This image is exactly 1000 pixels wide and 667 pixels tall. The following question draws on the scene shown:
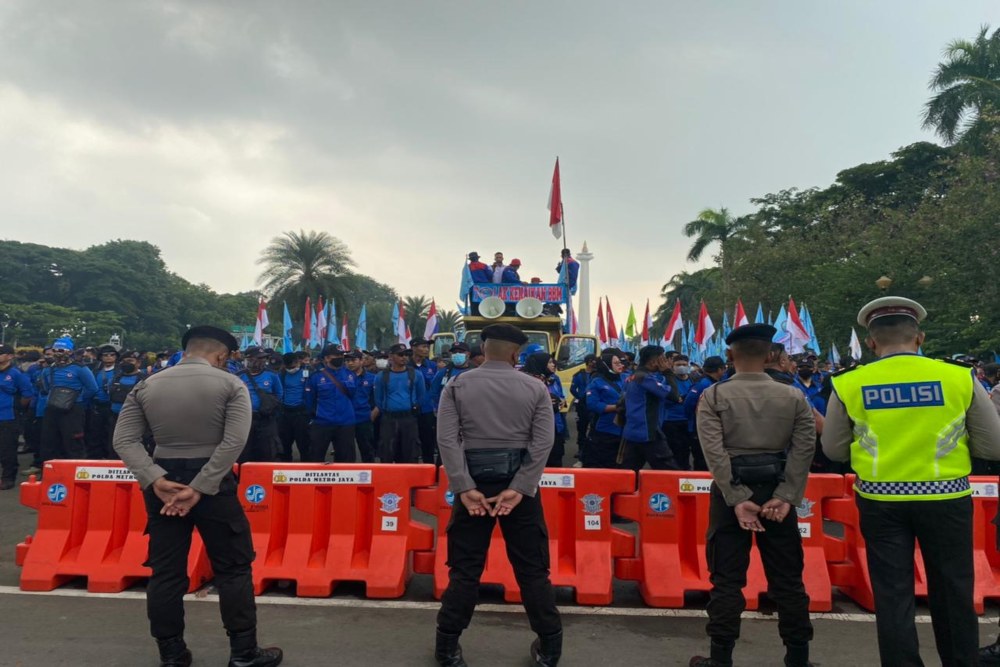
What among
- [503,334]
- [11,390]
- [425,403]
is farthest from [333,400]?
[503,334]

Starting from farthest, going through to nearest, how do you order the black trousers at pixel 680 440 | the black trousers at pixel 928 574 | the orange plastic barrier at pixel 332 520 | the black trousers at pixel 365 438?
1. the black trousers at pixel 365 438
2. the black trousers at pixel 680 440
3. the orange plastic barrier at pixel 332 520
4. the black trousers at pixel 928 574

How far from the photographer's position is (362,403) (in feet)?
30.0

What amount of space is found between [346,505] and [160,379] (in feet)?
6.08

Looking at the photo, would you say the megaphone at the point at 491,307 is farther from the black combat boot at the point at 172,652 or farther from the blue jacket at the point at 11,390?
the black combat boot at the point at 172,652

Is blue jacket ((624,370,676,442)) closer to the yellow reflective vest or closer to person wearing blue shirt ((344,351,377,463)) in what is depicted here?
the yellow reflective vest

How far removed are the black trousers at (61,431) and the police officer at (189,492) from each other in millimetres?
6428

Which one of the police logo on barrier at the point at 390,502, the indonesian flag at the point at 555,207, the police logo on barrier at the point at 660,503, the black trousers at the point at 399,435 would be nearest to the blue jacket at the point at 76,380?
the black trousers at the point at 399,435

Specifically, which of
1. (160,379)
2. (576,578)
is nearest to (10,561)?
(160,379)

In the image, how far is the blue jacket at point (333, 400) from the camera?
8305 millimetres

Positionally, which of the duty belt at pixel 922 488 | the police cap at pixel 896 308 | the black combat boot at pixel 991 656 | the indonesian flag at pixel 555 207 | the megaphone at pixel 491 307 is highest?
the indonesian flag at pixel 555 207

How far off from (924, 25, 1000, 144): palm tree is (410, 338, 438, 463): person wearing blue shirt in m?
21.9

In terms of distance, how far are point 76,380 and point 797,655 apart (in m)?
8.93

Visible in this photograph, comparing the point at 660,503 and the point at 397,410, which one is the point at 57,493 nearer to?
the point at 397,410

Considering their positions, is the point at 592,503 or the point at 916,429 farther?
the point at 592,503
